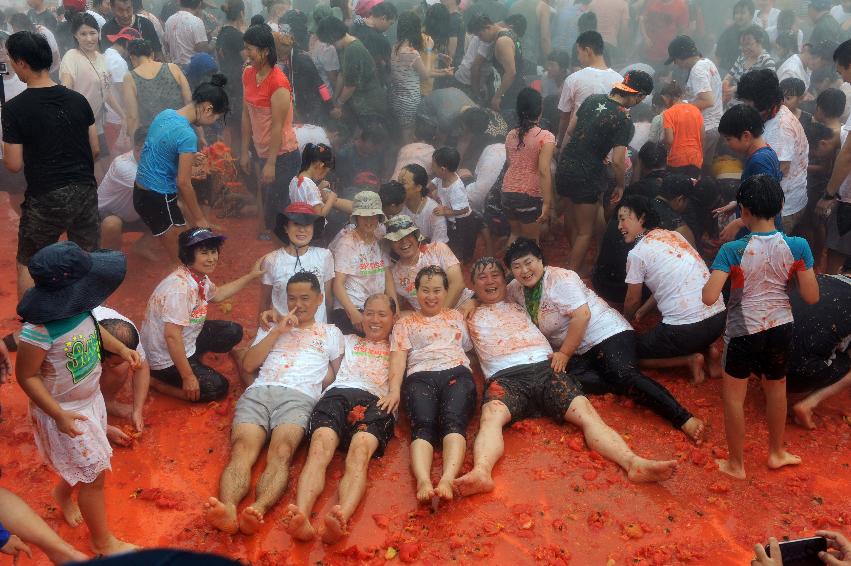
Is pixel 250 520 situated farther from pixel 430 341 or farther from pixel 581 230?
pixel 581 230

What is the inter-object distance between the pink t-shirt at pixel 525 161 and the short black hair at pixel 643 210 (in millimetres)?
1070

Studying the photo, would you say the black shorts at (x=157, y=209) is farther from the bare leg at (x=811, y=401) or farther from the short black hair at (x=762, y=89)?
the bare leg at (x=811, y=401)

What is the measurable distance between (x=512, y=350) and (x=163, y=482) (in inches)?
96.5

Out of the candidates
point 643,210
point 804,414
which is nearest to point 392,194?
point 643,210

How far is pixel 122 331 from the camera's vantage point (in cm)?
454

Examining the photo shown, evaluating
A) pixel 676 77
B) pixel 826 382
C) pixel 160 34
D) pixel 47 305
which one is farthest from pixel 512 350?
pixel 160 34

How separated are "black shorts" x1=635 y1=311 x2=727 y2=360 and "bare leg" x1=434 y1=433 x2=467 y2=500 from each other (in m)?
1.69

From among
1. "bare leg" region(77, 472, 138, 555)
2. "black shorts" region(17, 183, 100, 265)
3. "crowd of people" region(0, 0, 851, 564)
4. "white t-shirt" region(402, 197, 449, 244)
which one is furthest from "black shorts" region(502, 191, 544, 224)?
"bare leg" region(77, 472, 138, 555)

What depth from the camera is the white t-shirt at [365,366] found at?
16.3 ft

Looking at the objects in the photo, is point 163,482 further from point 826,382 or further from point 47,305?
point 826,382

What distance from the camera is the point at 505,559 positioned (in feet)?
12.5

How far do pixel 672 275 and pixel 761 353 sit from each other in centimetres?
117

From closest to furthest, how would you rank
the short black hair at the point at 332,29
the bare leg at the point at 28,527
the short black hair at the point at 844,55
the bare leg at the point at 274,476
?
the bare leg at the point at 28,527 → the bare leg at the point at 274,476 → the short black hair at the point at 844,55 → the short black hair at the point at 332,29

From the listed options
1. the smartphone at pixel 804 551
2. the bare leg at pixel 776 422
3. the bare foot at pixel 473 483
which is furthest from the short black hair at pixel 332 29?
the smartphone at pixel 804 551
